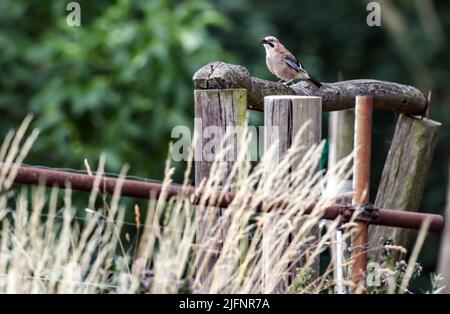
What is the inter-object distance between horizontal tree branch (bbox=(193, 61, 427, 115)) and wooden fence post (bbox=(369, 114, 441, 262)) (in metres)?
0.16

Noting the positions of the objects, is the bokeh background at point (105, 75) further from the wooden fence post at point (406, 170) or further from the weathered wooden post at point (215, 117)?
the weathered wooden post at point (215, 117)

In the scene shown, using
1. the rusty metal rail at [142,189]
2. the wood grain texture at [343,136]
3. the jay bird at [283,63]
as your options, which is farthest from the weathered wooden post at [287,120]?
the jay bird at [283,63]

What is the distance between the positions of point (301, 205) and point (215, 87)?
865 millimetres

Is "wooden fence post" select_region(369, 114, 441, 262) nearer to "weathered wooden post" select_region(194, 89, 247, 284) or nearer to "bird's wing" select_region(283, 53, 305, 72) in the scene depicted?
"bird's wing" select_region(283, 53, 305, 72)

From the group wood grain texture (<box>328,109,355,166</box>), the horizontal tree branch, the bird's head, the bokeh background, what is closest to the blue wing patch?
the bird's head

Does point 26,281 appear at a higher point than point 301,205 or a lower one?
lower

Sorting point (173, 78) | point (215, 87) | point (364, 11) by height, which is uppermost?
point (364, 11)

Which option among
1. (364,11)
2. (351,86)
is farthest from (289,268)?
(364,11)

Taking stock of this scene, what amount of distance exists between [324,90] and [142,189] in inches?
59.6

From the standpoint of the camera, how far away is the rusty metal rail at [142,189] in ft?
18.1

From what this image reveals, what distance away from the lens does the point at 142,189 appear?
222 inches

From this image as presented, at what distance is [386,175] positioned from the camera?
7113 millimetres

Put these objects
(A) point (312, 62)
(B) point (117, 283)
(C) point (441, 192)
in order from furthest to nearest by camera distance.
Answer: (C) point (441, 192), (A) point (312, 62), (B) point (117, 283)
